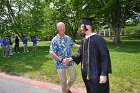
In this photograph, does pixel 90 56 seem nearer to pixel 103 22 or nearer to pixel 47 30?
pixel 47 30

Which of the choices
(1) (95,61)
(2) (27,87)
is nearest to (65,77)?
(1) (95,61)

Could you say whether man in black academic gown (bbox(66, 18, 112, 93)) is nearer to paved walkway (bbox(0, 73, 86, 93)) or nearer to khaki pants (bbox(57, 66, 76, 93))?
khaki pants (bbox(57, 66, 76, 93))

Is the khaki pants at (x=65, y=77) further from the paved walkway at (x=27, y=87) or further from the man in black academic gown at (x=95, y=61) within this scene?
the man in black academic gown at (x=95, y=61)

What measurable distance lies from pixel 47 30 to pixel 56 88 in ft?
87.2

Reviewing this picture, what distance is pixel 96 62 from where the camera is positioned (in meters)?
4.95

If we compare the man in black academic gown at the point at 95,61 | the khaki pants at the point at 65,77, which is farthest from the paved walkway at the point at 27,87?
the man in black academic gown at the point at 95,61

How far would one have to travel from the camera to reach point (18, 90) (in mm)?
8539

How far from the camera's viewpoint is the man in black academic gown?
482cm

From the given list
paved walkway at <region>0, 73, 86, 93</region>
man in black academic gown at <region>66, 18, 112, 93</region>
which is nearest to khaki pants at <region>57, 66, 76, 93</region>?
paved walkway at <region>0, 73, 86, 93</region>

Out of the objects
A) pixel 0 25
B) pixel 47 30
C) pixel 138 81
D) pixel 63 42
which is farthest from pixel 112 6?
pixel 63 42

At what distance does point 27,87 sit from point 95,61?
4.52 meters

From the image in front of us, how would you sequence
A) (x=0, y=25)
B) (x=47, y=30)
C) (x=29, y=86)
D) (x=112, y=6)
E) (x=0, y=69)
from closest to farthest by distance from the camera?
(x=29, y=86)
(x=0, y=69)
(x=0, y=25)
(x=112, y=6)
(x=47, y=30)

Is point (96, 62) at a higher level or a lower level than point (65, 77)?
higher

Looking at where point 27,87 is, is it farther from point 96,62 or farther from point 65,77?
point 96,62
